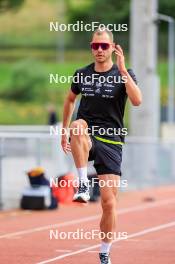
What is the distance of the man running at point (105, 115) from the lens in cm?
1088

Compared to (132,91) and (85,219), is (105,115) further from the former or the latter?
(85,219)

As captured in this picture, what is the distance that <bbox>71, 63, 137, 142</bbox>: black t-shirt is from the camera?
1095 centimetres

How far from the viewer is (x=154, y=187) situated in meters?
29.4

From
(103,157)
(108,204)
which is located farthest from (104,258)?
(103,157)

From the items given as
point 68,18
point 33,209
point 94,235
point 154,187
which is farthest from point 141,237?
point 68,18

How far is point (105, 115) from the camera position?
36.2ft

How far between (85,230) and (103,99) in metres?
5.58

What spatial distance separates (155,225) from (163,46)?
209 feet

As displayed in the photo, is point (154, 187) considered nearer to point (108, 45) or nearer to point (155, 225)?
point (155, 225)

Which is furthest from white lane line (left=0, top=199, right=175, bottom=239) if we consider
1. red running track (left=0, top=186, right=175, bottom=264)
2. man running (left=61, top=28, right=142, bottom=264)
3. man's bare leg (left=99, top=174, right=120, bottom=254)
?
man running (left=61, top=28, right=142, bottom=264)

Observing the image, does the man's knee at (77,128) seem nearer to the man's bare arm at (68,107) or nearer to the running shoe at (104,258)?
the man's bare arm at (68,107)

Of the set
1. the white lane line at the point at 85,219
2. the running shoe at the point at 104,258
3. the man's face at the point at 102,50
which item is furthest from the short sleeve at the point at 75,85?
the white lane line at the point at 85,219

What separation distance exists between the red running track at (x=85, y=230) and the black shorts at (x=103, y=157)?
1.41 m

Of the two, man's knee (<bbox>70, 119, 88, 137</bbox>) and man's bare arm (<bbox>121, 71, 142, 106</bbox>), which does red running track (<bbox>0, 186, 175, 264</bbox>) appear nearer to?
man's knee (<bbox>70, 119, 88, 137</bbox>)
